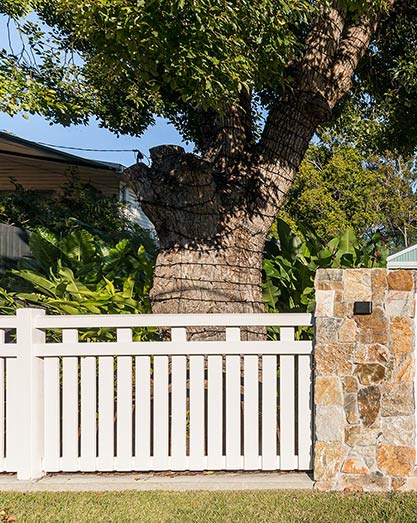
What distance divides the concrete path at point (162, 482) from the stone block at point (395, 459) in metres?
0.56

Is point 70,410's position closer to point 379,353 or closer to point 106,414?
point 106,414

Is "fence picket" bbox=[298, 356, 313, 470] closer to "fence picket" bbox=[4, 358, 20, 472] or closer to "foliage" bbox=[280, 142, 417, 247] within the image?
"fence picket" bbox=[4, 358, 20, 472]

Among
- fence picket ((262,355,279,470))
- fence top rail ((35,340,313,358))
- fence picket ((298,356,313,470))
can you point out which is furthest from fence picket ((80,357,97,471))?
fence picket ((298,356,313,470))

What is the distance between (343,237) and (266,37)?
10.6 ft

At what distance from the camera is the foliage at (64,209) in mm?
10969

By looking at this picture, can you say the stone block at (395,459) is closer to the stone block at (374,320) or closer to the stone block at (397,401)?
the stone block at (397,401)

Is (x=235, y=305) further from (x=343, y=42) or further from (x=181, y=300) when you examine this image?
(x=343, y=42)

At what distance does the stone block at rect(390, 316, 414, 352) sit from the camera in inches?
152

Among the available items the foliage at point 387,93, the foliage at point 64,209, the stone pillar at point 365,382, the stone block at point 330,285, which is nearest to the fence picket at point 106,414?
the stone pillar at point 365,382

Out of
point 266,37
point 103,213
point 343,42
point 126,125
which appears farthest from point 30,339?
point 103,213

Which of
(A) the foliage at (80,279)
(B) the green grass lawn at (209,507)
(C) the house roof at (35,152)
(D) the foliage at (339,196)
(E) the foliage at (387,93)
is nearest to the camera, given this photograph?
(B) the green grass lawn at (209,507)

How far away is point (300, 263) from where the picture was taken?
6102 millimetres

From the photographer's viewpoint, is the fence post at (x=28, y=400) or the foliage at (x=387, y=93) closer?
the fence post at (x=28, y=400)

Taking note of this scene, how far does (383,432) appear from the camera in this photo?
383cm
